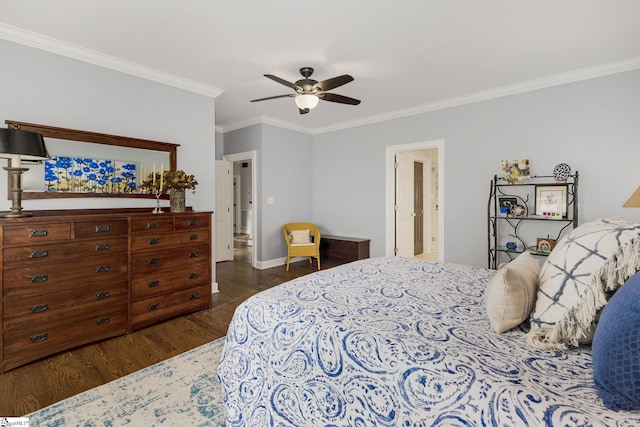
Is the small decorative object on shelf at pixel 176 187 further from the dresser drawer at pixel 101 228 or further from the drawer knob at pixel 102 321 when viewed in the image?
the drawer knob at pixel 102 321

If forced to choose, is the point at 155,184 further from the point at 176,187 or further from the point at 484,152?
the point at 484,152

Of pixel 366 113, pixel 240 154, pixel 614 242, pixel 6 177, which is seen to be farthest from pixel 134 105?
pixel 614 242

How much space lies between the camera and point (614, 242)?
3.48 ft

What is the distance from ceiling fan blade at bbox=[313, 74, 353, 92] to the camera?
2.74 metres

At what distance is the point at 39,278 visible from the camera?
226cm

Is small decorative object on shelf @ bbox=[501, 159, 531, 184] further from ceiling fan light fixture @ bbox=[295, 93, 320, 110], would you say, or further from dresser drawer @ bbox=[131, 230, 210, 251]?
dresser drawer @ bbox=[131, 230, 210, 251]

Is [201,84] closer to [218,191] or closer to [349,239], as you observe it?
[218,191]

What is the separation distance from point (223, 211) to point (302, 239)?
5.49ft

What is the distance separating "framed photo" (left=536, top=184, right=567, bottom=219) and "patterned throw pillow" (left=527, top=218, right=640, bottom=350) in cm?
267

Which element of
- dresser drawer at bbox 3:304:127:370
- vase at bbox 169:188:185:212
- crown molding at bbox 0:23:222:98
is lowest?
dresser drawer at bbox 3:304:127:370

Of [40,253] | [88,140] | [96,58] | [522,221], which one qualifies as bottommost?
[40,253]

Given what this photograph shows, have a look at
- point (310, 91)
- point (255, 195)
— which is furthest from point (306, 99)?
point (255, 195)

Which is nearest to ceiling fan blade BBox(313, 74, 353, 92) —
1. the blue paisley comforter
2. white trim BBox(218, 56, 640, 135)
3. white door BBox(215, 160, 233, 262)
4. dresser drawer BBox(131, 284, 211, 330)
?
the blue paisley comforter

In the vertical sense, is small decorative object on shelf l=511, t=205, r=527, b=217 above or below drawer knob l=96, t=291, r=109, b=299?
above
